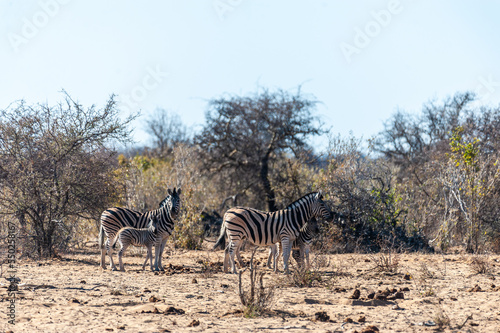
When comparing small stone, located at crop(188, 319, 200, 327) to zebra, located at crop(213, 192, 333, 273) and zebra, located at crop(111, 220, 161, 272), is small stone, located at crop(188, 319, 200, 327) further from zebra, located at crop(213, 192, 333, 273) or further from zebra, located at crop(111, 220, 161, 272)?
zebra, located at crop(111, 220, 161, 272)

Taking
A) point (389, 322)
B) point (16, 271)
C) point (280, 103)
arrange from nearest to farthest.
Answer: point (389, 322) < point (16, 271) < point (280, 103)

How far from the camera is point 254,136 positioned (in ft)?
64.7

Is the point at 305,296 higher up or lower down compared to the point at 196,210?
lower down

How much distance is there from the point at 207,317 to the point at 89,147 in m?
7.65

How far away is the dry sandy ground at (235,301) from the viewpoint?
6512 mm

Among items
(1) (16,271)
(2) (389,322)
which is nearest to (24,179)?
(1) (16,271)

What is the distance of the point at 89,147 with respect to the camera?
1329 centimetres

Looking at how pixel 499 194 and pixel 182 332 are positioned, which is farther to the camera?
pixel 499 194

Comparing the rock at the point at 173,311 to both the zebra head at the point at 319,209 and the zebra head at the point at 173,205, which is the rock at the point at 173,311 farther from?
the zebra head at the point at 319,209

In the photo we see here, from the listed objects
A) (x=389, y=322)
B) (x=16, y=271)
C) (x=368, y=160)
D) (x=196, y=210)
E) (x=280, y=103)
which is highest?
(x=280, y=103)

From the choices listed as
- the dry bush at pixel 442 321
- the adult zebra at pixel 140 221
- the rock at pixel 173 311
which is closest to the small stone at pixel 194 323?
the rock at pixel 173 311

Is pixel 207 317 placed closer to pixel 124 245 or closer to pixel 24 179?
pixel 124 245

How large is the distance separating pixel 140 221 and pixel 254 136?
8.23 metres

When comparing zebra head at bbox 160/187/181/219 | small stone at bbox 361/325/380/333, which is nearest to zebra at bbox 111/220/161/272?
zebra head at bbox 160/187/181/219
